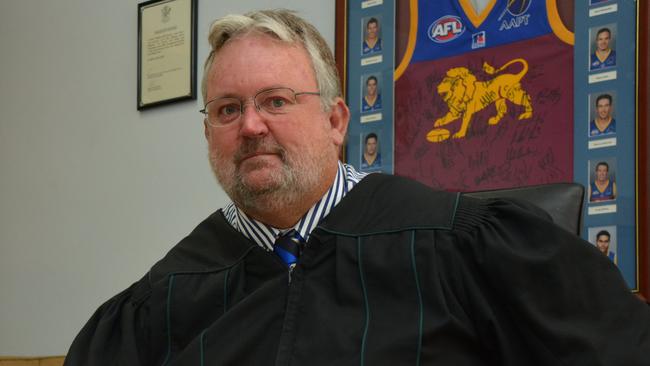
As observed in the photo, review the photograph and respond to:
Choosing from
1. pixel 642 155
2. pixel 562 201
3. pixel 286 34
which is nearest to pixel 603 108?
pixel 642 155

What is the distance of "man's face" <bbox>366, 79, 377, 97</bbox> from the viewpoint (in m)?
2.98

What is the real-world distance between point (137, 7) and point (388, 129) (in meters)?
1.47

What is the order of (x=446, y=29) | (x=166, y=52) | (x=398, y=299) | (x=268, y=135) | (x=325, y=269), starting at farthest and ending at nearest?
(x=166, y=52) < (x=446, y=29) < (x=268, y=135) < (x=325, y=269) < (x=398, y=299)

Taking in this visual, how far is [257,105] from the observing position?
6.10ft

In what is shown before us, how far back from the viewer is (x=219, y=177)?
1931mm

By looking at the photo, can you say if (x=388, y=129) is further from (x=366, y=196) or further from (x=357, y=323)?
(x=357, y=323)

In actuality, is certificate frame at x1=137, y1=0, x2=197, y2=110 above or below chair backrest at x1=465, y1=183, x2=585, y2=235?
above

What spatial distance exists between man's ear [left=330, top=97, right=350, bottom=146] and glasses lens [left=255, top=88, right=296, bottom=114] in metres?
0.14

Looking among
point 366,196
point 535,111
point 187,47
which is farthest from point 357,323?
point 187,47

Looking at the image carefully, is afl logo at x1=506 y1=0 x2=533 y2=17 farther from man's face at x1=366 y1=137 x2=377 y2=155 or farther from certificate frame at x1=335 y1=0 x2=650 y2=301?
man's face at x1=366 y1=137 x2=377 y2=155

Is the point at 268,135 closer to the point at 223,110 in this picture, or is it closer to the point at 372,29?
the point at 223,110

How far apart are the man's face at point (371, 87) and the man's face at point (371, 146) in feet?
0.51

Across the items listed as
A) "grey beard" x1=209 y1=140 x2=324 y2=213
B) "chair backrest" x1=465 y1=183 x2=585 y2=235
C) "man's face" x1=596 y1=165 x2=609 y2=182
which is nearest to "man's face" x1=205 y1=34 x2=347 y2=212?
"grey beard" x1=209 y1=140 x2=324 y2=213

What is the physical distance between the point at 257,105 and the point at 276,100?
43mm
